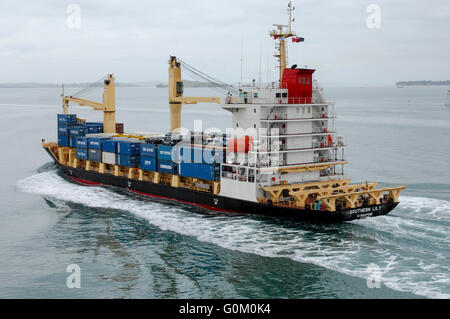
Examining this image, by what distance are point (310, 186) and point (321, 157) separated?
4030mm

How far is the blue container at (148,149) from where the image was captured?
4850cm

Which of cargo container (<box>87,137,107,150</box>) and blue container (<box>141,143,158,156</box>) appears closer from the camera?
blue container (<box>141,143,158,156</box>)

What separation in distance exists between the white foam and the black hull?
957mm

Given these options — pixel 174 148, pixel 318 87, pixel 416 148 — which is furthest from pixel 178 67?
pixel 416 148

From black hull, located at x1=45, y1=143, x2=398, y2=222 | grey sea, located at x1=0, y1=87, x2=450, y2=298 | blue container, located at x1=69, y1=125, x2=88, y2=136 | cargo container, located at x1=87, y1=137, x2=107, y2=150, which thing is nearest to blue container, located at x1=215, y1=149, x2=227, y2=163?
black hull, located at x1=45, y1=143, x2=398, y2=222

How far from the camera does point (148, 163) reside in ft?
162

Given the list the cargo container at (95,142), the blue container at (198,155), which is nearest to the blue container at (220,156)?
the blue container at (198,155)

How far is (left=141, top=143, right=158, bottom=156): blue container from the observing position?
48.5 meters

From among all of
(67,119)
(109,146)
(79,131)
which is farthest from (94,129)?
(109,146)

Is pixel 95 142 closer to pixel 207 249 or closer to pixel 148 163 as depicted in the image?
pixel 148 163

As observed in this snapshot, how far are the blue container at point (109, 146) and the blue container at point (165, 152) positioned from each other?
8.11 meters

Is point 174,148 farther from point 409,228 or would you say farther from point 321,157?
point 409,228

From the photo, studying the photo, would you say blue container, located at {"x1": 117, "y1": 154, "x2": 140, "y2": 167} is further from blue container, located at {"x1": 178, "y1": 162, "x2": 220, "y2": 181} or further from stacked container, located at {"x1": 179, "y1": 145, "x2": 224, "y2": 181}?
blue container, located at {"x1": 178, "y1": 162, "x2": 220, "y2": 181}

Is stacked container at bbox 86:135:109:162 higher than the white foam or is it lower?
higher
